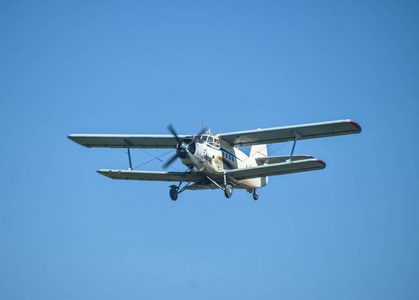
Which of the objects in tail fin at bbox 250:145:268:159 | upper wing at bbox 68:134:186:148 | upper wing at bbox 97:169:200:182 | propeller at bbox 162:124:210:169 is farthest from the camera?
tail fin at bbox 250:145:268:159

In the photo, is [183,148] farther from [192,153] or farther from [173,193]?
[173,193]

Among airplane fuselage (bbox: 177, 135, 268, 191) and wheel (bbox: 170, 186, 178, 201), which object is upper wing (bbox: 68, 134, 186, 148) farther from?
wheel (bbox: 170, 186, 178, 201)

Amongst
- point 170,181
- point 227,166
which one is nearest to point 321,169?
point 227,166

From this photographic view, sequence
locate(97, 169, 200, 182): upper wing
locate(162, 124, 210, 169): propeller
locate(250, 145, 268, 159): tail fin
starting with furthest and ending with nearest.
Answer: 1. locate(250, 145, 268, 159): tail fin
2. locate(97, 169, 200, 182): upper wing
3. locate(162, 124, 210, 169): propeller

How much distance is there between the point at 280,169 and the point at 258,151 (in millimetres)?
5881

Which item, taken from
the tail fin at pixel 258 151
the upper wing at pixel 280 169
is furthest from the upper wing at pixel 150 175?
the tail fin at pixel 258 151

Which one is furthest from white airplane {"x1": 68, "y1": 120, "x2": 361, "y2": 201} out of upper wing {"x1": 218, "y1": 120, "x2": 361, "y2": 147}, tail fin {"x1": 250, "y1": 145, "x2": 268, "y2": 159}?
tail fin {"x1": 250, "y1": 145, "x2": 268, "y2": 159}

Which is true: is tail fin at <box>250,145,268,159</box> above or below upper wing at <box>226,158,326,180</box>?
above

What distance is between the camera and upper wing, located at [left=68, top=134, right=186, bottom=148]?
36.5 meters

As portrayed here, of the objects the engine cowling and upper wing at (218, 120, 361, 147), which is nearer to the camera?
the engine cowling

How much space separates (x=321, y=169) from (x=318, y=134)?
1954 millimetres

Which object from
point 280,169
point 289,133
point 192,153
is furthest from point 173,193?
point 289,133

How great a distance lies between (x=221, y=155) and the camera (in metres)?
34.4

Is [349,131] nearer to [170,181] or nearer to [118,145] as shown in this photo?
[170,181]
